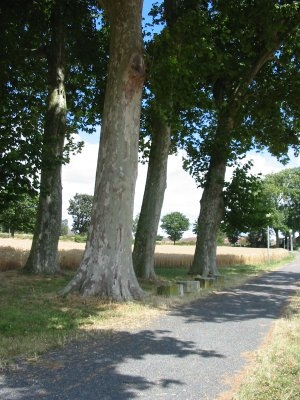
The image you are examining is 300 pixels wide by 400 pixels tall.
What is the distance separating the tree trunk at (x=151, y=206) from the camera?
56.0 feet

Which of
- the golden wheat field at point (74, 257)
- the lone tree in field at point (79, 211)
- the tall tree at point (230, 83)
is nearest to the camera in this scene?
the tall tree at point (230, 83)

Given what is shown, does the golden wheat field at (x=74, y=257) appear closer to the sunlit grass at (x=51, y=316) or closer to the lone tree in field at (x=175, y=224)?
the sunlit grass at (x=51, y=316)

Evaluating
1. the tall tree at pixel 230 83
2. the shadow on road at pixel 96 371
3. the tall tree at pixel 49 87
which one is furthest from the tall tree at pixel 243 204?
the shadow on road at pixel 96 371

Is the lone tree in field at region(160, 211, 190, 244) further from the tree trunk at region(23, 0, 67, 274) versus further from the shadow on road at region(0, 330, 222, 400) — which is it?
the shadow on road at region(0, 330, 222, 400)

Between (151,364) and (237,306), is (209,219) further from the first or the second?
(151,364)

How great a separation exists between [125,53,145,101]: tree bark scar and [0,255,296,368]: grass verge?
17.1ft

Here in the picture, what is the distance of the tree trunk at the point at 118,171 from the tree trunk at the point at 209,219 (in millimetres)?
9534

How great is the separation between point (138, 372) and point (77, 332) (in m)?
2.37

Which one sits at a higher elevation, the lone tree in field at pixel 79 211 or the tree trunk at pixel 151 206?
the lone tree in field at pixel 79 211

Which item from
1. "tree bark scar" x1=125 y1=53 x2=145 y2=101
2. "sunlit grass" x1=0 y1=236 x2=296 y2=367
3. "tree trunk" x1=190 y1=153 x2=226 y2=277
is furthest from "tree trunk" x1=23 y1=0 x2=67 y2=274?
"tree trunk" x1=190 y1=153 x2=226 y2=277

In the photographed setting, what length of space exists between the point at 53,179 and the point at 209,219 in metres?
7.45

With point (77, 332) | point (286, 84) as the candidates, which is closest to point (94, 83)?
point (286, 84)

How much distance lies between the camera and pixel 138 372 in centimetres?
588

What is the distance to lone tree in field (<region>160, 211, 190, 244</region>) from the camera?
151m
